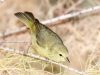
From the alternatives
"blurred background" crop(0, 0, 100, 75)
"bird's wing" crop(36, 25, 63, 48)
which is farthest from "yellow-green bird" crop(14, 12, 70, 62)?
"blurred background" crop(0, 0, 100, 75)

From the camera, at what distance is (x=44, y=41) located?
2506 millimetres

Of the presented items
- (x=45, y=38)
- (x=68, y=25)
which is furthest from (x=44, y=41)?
(x=68, y=25)

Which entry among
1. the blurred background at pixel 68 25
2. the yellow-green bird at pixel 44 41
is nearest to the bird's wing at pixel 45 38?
the yellow-green bird at pixel 44 41

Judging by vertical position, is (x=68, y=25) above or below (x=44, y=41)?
above

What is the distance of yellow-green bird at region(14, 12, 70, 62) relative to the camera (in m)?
2.36

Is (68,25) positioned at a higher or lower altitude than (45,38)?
higher

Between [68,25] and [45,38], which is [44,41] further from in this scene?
[68,25]

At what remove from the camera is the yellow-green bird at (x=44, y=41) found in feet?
7.73

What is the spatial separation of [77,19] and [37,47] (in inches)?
34.0

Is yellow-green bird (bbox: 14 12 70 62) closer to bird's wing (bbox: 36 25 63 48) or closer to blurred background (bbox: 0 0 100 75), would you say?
bird's wing (bbox: 36 25 63 48)

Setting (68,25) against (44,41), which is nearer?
(44,41)

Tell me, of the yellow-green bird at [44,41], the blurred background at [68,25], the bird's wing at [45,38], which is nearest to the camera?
the yellow-green bird at [44,41]

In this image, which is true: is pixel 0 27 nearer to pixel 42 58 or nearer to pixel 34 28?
pixel 34 28

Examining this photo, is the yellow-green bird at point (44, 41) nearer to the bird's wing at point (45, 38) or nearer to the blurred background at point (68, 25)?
the bird's wing at point (45, 38)
